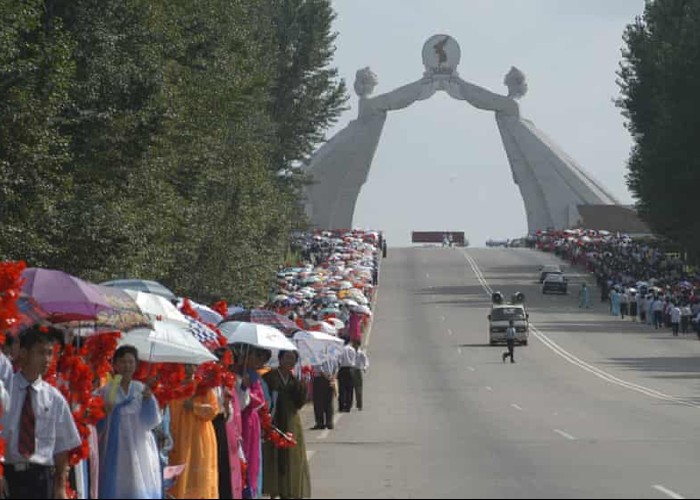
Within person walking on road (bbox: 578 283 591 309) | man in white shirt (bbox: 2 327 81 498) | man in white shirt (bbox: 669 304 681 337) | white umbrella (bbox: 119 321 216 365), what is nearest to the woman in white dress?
white umbrella (bbox: 119 321 216 365)

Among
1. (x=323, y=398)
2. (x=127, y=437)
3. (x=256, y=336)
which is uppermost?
(x=256, y=336)

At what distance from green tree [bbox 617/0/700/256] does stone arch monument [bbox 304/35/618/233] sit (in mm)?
47411

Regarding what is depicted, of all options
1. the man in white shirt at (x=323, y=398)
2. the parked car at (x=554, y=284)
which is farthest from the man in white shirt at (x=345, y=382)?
the parked car at (x=554, y=284)

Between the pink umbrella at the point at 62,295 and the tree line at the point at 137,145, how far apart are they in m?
12.7

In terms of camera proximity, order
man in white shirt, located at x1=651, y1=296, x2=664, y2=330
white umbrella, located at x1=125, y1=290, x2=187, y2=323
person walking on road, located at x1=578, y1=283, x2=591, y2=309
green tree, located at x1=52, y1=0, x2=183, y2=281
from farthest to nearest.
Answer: person walking on road, located at x1=578, y1=283, x2=591, y2=309 < man in white shirt, located at x1=651, y1=296, x2=664, y2=330 < green tree, located at x1=52, y1=0, x2=183, y2=281 < white umbrella, located at x1=125, y1=290, x2=187, y2=323

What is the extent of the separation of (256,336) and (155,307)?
205 cm

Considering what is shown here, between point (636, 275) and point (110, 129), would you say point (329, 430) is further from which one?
point (636, 275)

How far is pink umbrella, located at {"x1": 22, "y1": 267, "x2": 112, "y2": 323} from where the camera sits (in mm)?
16141

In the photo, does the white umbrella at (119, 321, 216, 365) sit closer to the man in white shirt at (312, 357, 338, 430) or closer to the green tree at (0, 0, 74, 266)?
the green tree at (0, 0, 74, 266)

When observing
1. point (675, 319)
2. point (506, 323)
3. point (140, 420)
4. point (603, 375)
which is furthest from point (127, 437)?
point (675, 319)

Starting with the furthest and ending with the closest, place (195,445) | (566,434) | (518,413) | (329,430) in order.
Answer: (518,413) < (329,430) < (566,434) < (195,445)

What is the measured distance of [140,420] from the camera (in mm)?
15617

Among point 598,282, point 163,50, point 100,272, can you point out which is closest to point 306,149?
point 598,282

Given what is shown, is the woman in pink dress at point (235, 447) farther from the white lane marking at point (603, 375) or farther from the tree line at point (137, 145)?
the white lane marking at point (603, 375)
